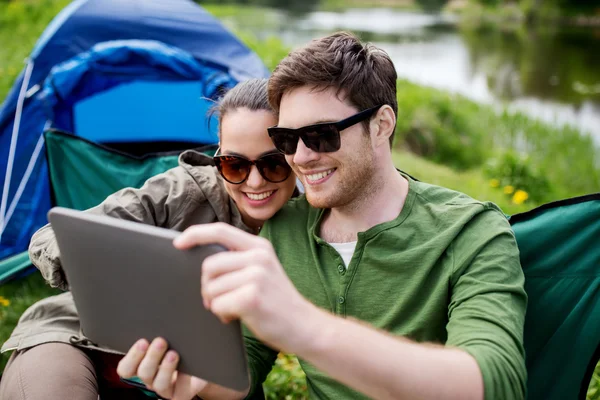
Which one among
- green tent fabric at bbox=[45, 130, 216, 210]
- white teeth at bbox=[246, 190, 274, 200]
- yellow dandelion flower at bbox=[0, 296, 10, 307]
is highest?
white teeth at bbox=[246, 190, 274, 200]

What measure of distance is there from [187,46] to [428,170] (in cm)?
237

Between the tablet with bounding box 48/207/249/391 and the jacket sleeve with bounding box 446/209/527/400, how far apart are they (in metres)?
0.43

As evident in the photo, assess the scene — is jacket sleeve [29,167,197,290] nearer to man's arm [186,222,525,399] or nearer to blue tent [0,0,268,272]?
man's arm [186,222,525,399]

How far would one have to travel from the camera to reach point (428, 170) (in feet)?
16.7

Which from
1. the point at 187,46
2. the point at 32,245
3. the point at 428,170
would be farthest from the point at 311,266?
the point at 428,170

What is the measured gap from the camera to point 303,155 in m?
1.52

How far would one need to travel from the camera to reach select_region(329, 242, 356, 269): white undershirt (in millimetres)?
1583

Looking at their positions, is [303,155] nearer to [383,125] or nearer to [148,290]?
[383,125]

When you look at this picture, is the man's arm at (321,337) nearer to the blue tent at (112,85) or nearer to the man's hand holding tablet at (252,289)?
the man's hand holding tablet at (252,289)

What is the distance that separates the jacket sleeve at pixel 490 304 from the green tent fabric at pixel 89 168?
151 centimetres

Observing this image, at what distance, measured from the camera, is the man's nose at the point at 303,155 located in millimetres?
1509

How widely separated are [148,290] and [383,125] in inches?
31.8

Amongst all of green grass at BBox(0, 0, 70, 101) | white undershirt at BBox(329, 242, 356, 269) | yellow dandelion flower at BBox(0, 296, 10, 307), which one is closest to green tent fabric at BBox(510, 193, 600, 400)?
white undershirt at BBox(329, 242, 356, 269)

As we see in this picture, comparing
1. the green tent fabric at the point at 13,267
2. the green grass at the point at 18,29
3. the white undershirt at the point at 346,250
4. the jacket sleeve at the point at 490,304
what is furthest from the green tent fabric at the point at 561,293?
the green grass at the point at 18,29
